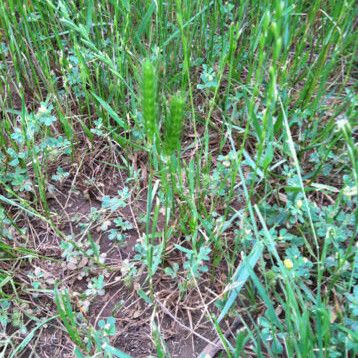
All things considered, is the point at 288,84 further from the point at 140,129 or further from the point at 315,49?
the point at 140,129

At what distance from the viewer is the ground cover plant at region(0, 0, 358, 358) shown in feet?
4.17

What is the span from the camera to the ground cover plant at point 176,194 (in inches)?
50.1

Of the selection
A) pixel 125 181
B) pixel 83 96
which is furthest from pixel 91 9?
pixel 125 181

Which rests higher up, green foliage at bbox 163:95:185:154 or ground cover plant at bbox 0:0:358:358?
green foliage at bbox 163:95:185:154

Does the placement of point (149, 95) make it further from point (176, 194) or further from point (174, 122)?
point (176, 194)

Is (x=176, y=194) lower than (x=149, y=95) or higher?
lower

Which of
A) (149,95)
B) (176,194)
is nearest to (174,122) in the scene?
(149,95)

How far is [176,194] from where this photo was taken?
5.01 feet

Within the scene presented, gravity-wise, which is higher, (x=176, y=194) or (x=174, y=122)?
(x=174, y=122)

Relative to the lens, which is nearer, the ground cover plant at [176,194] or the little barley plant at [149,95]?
the little barley plant at [149,95]

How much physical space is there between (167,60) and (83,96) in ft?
1.12

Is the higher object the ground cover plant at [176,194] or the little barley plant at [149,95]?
the little barley plant at [149,95]

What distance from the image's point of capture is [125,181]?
1625 mm

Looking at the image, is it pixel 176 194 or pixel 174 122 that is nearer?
pixel 174 122
